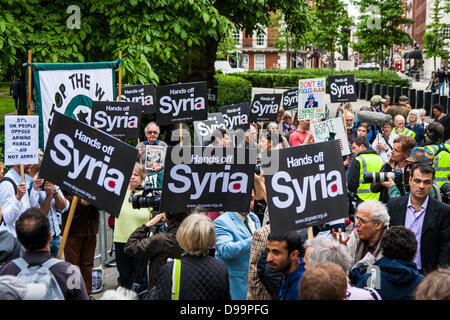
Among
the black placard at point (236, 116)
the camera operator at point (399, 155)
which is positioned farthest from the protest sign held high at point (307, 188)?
the black placard at point (236, 116)

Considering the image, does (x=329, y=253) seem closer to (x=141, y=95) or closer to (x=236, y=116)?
(x=141, y=95)

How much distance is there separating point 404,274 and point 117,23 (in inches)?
375

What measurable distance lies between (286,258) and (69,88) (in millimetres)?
4835

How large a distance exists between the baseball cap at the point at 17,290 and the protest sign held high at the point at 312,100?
9.06m

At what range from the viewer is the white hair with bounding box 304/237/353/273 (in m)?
4.29

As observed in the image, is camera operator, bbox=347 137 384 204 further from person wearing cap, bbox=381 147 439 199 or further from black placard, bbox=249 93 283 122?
black placard, bbox=249 93 283 122

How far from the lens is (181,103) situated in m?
9.91

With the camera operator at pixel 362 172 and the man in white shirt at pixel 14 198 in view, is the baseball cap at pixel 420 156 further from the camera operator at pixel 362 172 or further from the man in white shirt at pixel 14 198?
the man in white shirt at pixel 14 198

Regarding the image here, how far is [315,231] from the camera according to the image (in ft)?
23.8

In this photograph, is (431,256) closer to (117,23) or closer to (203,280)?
(203,280)

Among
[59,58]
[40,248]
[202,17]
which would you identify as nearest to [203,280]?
[40,248]

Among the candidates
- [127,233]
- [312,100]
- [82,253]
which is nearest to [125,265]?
[127,233]
